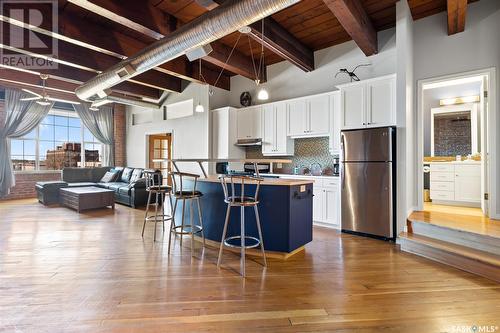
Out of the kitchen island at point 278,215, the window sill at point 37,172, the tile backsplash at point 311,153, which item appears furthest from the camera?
the window sill at point 37,172

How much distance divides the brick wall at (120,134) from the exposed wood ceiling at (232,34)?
362cm

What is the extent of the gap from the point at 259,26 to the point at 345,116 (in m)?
1.96

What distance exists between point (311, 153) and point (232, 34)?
8.66ft

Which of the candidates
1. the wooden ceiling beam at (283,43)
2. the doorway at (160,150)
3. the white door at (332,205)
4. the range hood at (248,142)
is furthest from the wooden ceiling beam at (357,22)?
the doorway at (160,150)

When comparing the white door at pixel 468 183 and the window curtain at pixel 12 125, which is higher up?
the window curtain at pixel 12 125

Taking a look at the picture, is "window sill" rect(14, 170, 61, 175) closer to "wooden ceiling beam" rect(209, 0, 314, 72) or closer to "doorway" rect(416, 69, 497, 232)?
"wooden ceiling beam" rect(209, 0, 314, 72)

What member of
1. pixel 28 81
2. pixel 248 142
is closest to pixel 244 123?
pixel 248 142

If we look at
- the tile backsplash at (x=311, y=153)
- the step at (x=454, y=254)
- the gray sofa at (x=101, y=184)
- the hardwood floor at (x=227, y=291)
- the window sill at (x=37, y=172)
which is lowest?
the hardwood floor at (x=227, y=291)

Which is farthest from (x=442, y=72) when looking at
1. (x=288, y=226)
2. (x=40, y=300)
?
(x=40, y=300)

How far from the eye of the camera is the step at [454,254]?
104 inches

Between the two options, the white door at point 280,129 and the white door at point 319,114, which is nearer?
the white door at point 319,114

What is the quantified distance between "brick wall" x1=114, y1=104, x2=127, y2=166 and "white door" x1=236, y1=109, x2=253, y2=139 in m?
5.36

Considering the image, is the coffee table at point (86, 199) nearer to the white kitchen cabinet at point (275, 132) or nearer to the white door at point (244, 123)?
the white door at point (244, 123)

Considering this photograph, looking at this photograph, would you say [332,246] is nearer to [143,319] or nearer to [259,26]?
[143,319]
